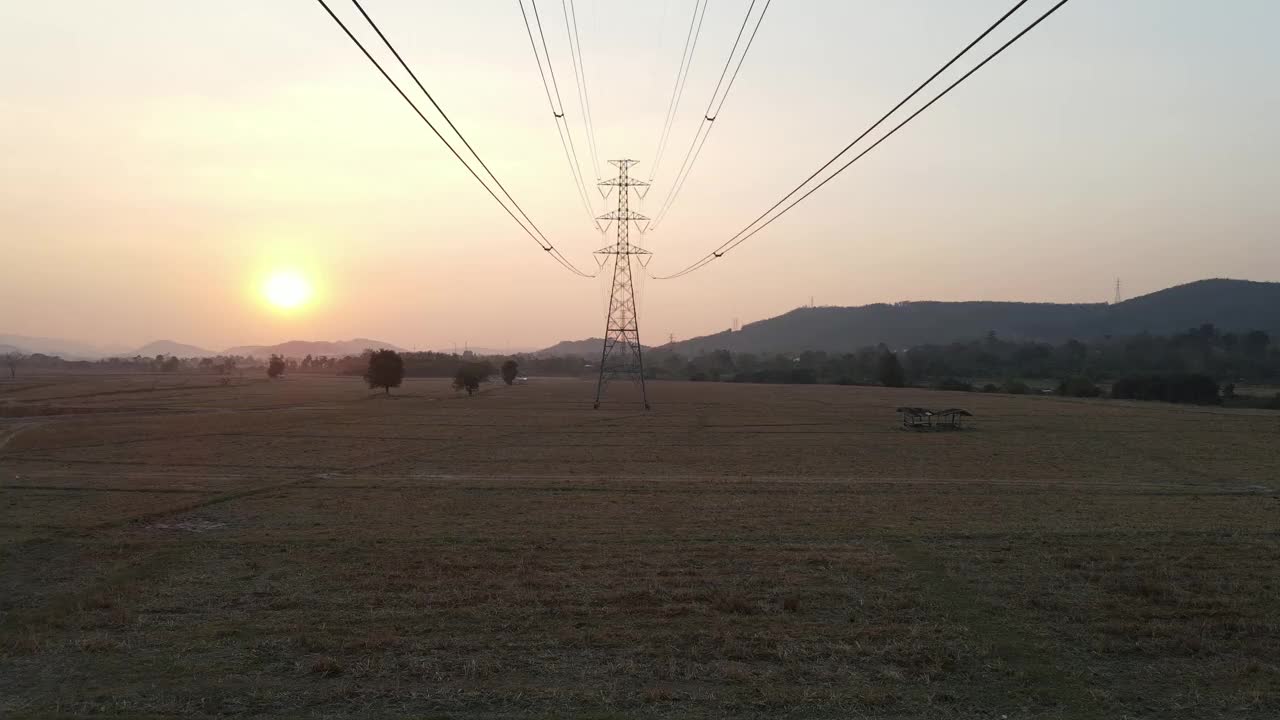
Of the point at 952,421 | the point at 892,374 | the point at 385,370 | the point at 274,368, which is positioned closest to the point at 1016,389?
the point at 892,374

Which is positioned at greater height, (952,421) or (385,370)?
(385,370)

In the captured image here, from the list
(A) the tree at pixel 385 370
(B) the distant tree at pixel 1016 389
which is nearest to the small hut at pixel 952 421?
(B) the distant tree at pixel 1016 389

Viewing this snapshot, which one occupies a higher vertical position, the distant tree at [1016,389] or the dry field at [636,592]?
the distant tree at [1016,389]

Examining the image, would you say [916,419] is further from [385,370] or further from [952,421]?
[385,370]

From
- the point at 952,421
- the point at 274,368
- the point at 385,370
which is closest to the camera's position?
the point at 952,421

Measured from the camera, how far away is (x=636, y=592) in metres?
11.8

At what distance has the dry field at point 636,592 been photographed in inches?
331

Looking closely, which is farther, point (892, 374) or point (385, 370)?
point (892, 374)

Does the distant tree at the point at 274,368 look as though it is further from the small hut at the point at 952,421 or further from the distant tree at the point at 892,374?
the small hut at the point at 952,421

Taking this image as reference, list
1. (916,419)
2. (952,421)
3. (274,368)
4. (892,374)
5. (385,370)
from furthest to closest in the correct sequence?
(274,368) → (892,374) → (385,370) → (916,419) → (952,421)

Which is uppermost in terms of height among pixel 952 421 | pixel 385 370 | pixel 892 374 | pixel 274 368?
pixel 274 368

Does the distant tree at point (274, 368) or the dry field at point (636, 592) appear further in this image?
the distant tree at point (274, 368)

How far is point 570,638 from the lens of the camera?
32.5 feet

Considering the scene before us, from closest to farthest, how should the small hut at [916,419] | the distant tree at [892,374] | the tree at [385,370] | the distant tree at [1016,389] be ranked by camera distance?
the small hut at [916,419], the tree at [385,370], the distant tree at [1016,389], the distant tree at [892,374]
